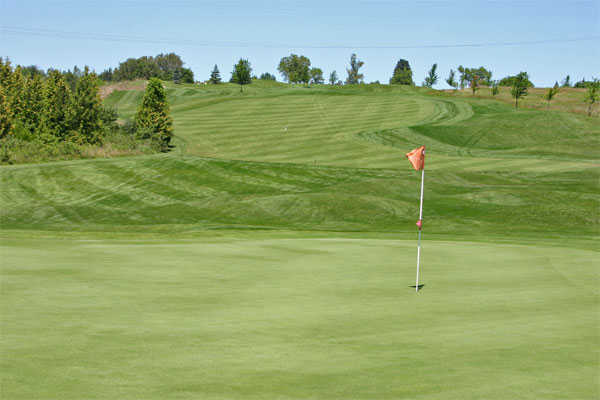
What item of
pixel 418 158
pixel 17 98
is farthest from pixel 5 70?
pixel 418 158

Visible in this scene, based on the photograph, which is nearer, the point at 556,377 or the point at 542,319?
the point at 556,377

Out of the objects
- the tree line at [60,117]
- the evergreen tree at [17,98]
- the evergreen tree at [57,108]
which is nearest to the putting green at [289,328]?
the tree line at [60,117]

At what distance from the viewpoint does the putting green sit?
6062 mm

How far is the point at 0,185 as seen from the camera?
42.9 m

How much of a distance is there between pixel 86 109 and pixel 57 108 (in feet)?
10.6

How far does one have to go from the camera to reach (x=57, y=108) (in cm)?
6438

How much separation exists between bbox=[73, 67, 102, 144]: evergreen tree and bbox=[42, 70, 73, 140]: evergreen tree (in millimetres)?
811

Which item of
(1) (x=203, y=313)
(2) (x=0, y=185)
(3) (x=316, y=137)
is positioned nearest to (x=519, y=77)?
(3) (x=316, y=137)

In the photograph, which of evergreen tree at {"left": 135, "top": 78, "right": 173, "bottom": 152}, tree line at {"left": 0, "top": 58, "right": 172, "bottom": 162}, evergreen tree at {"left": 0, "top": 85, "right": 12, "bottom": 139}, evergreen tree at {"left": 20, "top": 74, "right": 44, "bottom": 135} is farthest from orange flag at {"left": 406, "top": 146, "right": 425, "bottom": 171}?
evergreen tree at {"left": 20, "top": 74, "right": 44, "bottom": 135}

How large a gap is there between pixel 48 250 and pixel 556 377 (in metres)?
13.1

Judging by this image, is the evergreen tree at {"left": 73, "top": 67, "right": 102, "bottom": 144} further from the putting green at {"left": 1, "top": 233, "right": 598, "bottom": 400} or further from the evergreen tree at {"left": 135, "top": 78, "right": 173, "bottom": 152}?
the putting green at {"left": 1, "top": 233, "right": 598, "bottom": 400}

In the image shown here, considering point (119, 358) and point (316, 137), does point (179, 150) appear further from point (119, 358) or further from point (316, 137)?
point (119, 358)

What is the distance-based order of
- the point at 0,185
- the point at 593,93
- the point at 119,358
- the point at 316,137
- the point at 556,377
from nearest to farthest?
the point at 556,377, the point at 119,358, the point at 0,185, the point at 316,137, the point at 593,93

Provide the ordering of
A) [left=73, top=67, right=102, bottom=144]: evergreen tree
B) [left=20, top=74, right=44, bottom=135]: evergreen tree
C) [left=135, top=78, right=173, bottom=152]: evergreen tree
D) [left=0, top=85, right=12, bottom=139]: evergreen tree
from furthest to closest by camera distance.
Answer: [left=135, top=78, right=173, bottom=152]: evergreen tree < [left=20, top=74, right=44, bottom=135]: evergreen tree < [left=73, top=67, right=102, bottom=144]: evergreen tree < [left=0, top=85, right=12, bottom=139]: evergreen tree
